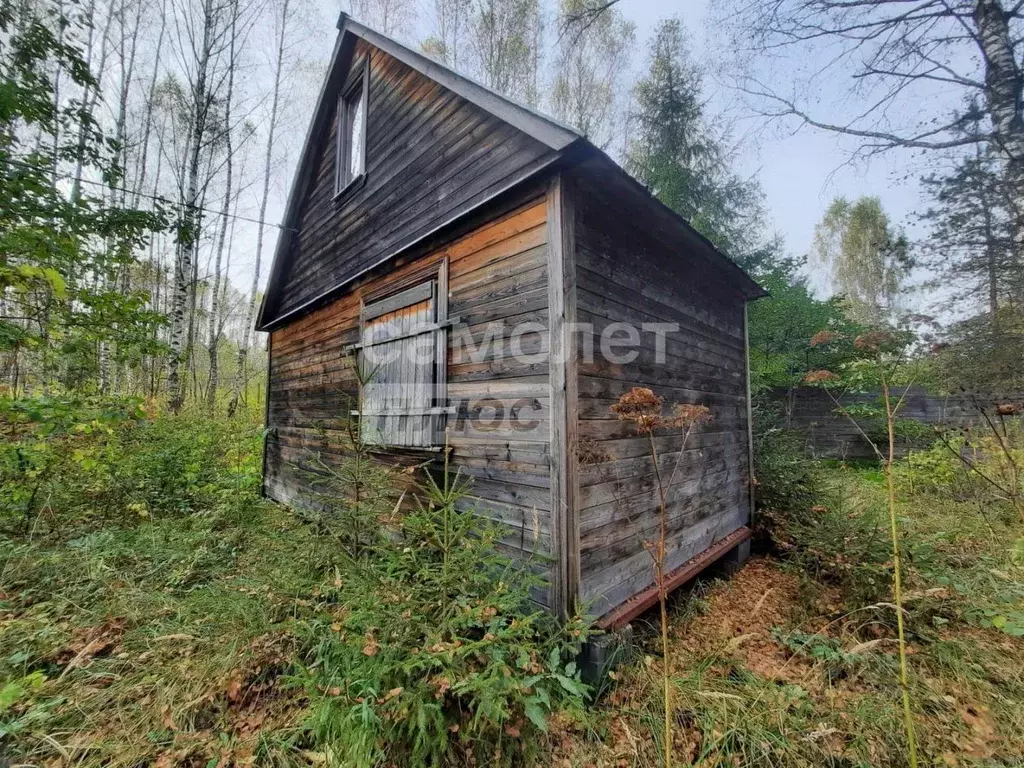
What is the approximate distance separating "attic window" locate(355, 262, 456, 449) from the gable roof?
108 cm

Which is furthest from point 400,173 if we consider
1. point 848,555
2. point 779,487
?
point 779,487

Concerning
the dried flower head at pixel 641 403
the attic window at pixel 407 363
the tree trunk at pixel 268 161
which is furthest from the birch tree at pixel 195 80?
the dried flower head at pixel 641 403

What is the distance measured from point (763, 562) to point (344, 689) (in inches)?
→ 207

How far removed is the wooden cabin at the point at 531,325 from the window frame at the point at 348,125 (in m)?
0.05

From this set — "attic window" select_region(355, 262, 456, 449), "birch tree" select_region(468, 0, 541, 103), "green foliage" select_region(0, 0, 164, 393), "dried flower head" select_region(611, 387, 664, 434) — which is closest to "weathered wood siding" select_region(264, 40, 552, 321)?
"attic window" select_region(355, 262, 456, 449)

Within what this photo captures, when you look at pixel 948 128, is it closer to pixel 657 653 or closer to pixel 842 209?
pixel 657 653

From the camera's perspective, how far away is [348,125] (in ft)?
20.1

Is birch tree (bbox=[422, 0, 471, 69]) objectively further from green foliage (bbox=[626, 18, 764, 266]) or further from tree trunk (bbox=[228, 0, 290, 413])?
green foliage (bbox=[626, 18, 764, 266])

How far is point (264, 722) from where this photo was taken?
7.97 ft

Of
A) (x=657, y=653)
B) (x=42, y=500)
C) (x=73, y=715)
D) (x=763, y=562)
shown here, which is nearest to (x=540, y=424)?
(x=657, y=653)

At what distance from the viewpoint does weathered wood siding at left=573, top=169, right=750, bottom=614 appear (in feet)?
9.96

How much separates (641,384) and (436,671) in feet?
8.82

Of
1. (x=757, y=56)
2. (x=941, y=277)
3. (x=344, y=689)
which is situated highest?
(x=757, y=56)

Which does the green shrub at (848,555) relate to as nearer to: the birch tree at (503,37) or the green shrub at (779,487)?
the green shrub at (779,487)
